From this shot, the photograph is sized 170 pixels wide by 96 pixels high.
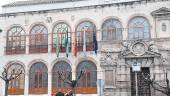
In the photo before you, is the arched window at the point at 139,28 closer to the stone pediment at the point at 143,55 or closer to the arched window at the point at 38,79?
the stone pediment at the point at 143,55

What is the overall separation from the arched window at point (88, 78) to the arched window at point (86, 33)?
A: 1.50 m

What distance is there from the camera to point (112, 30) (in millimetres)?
32312

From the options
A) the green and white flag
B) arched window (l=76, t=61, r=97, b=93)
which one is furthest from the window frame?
arched window (l=76, t=61, r=97, b=93)

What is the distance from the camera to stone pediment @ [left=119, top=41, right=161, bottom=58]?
30.3 m

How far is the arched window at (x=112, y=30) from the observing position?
1262 inches

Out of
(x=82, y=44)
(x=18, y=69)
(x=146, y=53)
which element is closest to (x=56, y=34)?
(x=82, y=44)

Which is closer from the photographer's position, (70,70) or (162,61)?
(162,61)

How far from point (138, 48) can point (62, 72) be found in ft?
23.2

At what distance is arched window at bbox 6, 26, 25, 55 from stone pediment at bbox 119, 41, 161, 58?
970cm

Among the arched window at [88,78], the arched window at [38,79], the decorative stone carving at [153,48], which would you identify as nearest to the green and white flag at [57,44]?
the arched window at [38,79]

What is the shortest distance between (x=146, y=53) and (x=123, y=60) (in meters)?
2.04

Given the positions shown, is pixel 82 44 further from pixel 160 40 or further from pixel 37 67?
pixel 160 40

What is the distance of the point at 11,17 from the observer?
35.4m

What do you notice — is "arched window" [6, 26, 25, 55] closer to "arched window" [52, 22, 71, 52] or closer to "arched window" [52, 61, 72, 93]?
"arched window" [52, 22, 71, 52]
